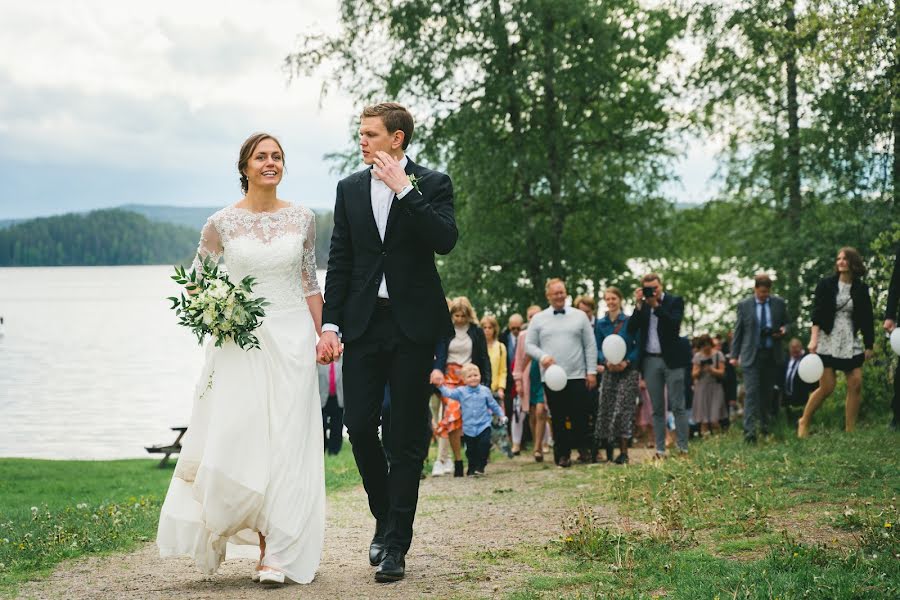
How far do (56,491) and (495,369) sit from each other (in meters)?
6.30

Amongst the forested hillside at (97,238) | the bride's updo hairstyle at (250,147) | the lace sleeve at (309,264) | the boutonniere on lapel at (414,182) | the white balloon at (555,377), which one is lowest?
the white balloon at (555,377)

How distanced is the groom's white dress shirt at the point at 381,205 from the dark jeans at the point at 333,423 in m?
11.4

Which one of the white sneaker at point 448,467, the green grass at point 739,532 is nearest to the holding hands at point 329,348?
the green grass at point 739,532

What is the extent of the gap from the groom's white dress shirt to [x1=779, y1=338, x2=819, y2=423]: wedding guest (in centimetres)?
1253

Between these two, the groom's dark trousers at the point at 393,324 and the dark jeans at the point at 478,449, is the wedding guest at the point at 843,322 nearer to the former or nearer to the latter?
the dark jeans at the point at 478,449

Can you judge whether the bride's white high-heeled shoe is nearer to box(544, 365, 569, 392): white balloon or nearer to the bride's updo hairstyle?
the bride's updo hairstyle

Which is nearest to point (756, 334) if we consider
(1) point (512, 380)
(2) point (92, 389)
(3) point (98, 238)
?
(1) point (512, 380)

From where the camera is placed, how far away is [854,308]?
13266 mm

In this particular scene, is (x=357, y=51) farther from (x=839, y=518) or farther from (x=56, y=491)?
(x=839, y=518)

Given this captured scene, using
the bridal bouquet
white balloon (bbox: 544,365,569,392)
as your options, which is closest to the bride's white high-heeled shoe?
the bridal bouquet

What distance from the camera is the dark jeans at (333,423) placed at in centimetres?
1822

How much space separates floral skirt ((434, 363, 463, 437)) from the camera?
13.7 meters

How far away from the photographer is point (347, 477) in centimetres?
1366

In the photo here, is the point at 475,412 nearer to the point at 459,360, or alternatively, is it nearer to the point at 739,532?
the point at 459,360
